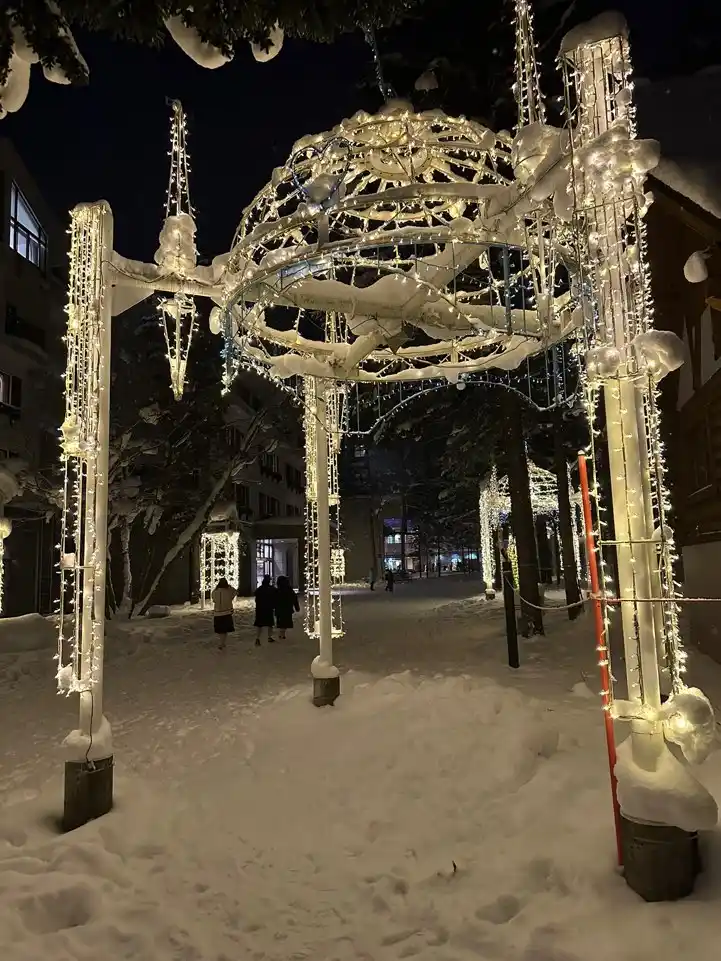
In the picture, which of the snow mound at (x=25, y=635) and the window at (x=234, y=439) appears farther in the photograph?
the window at (x=234, y=439)

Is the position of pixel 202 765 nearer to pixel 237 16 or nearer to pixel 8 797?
pixel 8 797

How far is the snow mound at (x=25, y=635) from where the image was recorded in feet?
45.8

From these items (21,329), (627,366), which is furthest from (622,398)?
(21,329)

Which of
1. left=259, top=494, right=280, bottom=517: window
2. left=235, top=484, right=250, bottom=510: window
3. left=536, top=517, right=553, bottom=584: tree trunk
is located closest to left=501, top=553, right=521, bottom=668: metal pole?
left=536, top=517, right=553, bottom=584: tree trunk

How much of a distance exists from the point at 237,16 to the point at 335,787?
5.77 m

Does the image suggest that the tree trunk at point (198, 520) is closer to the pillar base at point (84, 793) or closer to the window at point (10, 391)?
the window at point (10, 391)

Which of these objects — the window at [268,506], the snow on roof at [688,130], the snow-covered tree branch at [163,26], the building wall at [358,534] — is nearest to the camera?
the snow-covered tree branch at [163,26]

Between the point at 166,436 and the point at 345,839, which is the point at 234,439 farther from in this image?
the point at 345,839

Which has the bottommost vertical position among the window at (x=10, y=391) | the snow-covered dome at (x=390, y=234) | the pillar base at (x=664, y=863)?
the pillar base at (x=664, y=863)

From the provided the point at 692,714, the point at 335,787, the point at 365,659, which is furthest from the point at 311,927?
the point at 365,659

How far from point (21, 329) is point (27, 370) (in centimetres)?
153

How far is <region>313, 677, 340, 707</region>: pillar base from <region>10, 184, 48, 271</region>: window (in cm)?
2123

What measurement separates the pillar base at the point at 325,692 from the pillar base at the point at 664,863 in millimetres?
4927

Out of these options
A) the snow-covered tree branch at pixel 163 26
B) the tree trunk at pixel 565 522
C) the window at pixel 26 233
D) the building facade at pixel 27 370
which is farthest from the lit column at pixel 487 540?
the snow-covered tree branch at pixel 163 26
